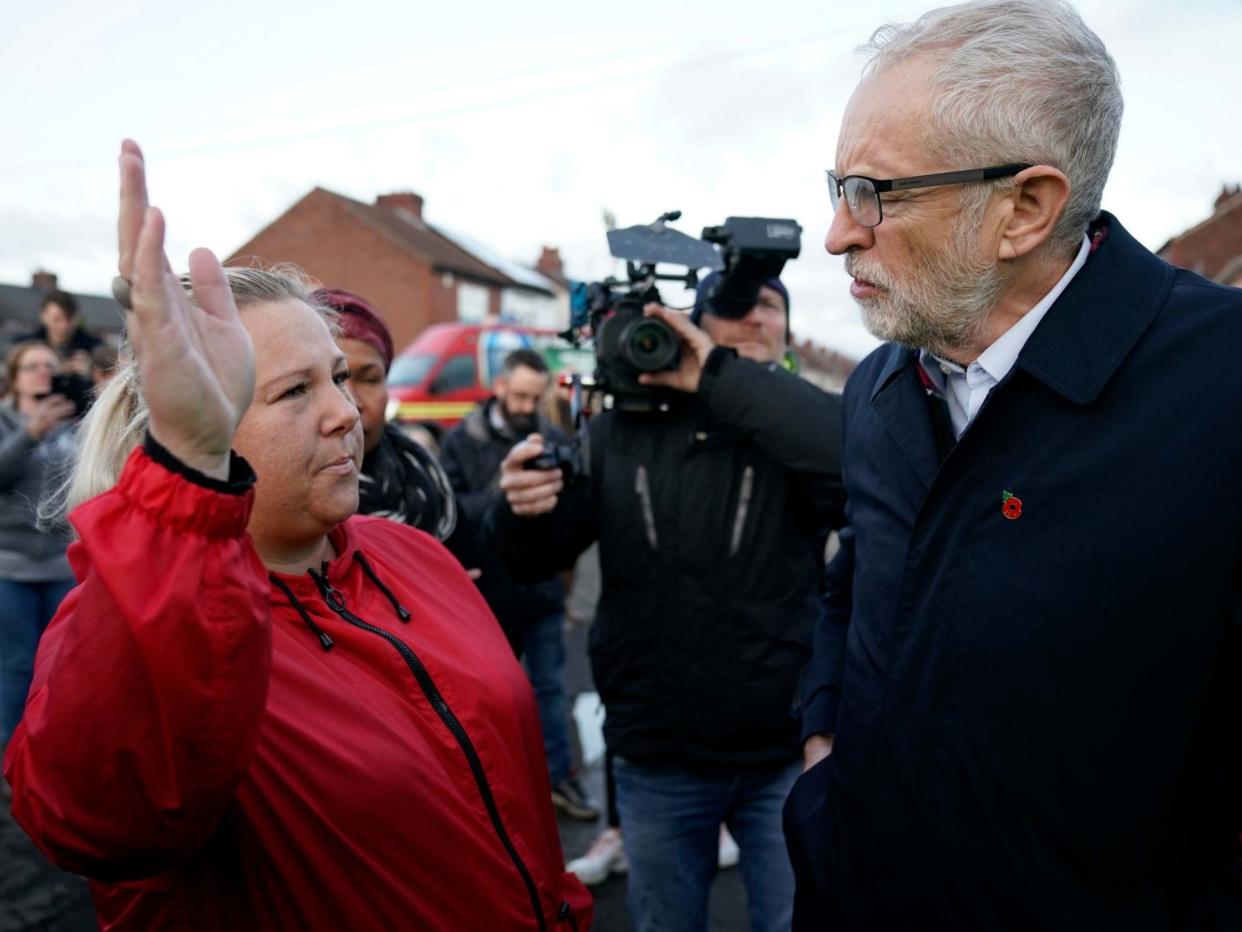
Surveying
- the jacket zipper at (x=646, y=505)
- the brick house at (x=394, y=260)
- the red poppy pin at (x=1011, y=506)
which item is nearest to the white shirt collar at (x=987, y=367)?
the red poppy pin at (x=1011, y=506)

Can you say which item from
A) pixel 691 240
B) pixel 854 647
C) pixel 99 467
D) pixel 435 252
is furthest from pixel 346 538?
pixel 435 252

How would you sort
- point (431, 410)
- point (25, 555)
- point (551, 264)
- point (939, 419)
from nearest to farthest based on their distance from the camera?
point (939, 419) → point (25, 555) → point (431, 410) → point (551, 264)

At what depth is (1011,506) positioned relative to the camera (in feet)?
4.44

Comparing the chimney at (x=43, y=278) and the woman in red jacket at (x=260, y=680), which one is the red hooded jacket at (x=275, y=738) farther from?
the chimney at (x=43, y=278)

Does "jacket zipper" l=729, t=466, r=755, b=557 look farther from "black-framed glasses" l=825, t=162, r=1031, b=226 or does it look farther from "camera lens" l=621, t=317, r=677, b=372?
"black-framed glasses" l=825, t=162, r=1031, b=226

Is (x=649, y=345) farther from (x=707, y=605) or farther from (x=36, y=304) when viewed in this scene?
(x=36, y=304)

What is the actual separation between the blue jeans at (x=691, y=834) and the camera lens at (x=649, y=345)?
41.3 inches

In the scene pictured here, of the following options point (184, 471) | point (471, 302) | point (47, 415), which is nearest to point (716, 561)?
point (184, 471)

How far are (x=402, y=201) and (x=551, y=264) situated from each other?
901 cm

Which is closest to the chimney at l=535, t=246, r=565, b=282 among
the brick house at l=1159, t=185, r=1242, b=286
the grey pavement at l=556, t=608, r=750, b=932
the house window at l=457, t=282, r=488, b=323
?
the house window at l=457, t=282, r=488, b=323

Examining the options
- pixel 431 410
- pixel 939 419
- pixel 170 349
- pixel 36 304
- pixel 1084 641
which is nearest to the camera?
pixel 170 349

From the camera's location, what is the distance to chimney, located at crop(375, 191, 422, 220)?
121 feet

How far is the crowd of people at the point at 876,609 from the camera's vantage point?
40.4 inches

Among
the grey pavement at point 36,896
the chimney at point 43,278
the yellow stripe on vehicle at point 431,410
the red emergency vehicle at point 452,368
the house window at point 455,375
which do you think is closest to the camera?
the grey pavement at point 36,896
